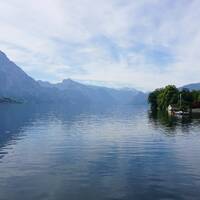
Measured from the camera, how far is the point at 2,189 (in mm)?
38188

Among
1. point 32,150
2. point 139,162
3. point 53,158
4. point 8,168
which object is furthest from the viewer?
point 32,150

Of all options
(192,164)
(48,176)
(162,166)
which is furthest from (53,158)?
(192,164)

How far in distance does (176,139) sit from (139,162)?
29.9 m

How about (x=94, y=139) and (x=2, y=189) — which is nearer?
(x=2, y=189)

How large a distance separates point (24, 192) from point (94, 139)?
47134 millimetres

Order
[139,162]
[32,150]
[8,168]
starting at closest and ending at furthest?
1. [8,168]
2. [139,162]
3. [32,150]

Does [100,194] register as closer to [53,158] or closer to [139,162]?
[139,162]

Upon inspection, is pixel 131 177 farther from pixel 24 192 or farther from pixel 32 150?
pixel 32 150

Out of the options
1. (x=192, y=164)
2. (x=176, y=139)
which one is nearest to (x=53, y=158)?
(x=192, y=164)

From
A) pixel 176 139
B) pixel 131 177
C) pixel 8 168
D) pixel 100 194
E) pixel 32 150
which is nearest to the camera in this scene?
pixel 100 194

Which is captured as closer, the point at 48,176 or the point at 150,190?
the point at 150,190

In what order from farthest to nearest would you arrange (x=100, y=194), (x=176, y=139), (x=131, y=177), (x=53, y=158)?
(x=176, y=139), (x=53, y=158), (x=131, y=177), (x=100, y=194)

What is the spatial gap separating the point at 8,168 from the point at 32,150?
675 inches

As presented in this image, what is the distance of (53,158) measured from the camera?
57.0 metres
